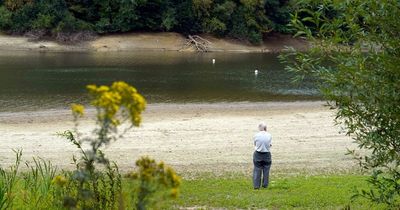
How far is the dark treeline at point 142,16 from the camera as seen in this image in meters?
62.4

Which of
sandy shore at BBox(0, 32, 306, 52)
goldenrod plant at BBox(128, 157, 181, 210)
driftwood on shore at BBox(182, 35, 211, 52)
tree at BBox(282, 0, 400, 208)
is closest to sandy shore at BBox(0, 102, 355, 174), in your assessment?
tree at BBox(282, 0, 400, 208)

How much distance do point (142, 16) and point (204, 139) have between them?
4615 centimetres

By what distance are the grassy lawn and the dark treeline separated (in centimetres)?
5203

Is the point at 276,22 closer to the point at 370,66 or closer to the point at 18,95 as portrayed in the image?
the point at 18,95

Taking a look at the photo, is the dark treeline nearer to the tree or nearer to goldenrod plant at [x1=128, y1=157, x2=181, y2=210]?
the tree

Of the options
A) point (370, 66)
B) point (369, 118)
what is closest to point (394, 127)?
point (369, 118)

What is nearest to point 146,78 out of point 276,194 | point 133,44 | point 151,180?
point 133,44

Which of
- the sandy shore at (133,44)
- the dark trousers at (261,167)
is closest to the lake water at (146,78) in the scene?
the sandy shore at (133,44)

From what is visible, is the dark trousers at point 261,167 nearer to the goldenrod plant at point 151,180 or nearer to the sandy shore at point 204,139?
the sandy shore at point 204,139

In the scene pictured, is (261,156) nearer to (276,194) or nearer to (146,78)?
(276,194)

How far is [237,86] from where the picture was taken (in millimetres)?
39219

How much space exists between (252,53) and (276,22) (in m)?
9.26

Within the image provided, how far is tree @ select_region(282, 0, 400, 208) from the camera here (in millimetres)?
6273

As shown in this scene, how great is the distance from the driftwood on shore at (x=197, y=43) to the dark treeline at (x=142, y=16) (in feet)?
4.31
